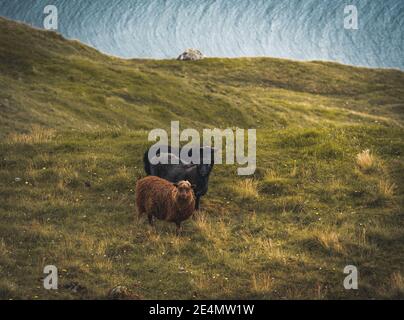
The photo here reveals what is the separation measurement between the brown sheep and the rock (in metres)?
72.2

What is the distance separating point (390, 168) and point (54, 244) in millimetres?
12840

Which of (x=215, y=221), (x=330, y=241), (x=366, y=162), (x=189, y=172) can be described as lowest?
(x=330, y=241)

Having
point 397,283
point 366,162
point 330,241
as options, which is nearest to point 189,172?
point 330,241

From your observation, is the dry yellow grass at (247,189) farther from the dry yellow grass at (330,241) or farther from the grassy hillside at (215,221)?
the dry yellow grass at (330,241)

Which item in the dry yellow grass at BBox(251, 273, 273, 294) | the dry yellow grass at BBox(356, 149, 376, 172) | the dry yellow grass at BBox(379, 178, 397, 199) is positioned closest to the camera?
the dry yellow grass at BBox(251, 273, 273, 294)

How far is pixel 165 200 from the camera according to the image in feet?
48.6

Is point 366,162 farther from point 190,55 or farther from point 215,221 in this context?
point 190,55

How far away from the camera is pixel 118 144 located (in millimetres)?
23141

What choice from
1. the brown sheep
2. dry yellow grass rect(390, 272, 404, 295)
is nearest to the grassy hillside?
dry yellow grass rect(390, 272, 404, 295)

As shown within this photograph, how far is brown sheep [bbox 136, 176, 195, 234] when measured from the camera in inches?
566

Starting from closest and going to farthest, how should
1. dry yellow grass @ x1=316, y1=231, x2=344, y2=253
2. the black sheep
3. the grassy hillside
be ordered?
the grassy hillside → dry yellow grass @ x1=316, y1=231, x2=344, y2=253 → the black sheep

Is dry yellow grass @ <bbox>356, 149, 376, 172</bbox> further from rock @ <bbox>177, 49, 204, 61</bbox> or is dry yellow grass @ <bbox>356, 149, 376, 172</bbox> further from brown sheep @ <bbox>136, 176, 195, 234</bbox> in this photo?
rock @ <bbox>177, 49, 204, 61</bbox>
